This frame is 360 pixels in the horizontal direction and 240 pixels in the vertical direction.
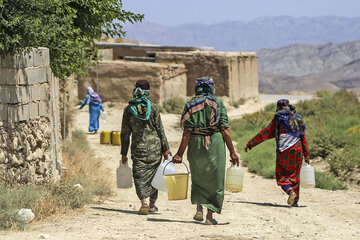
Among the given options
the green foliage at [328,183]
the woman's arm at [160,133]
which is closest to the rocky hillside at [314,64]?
the green foliage at [328,183]

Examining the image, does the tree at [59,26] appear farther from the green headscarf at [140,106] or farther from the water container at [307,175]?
the water container at [307,175]

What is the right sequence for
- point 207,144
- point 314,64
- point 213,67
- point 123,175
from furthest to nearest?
point 314,64, point 213,67, point 123,175, point 207,144

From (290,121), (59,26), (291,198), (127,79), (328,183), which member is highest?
(59,26)

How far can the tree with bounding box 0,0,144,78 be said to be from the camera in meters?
8.62

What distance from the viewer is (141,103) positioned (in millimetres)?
8766

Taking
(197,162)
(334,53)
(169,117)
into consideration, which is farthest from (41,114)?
(334,53)

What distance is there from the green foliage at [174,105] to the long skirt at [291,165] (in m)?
15.9

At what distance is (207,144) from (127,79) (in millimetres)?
18650

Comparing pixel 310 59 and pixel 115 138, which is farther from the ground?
pixel 310 59

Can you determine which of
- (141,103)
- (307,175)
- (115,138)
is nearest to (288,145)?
(307,175)

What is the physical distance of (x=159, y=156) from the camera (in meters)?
8.84

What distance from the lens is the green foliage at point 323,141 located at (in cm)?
1338

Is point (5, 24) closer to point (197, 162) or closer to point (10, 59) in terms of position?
point (10, 59)

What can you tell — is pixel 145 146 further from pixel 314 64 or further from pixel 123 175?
pixel 314 64
